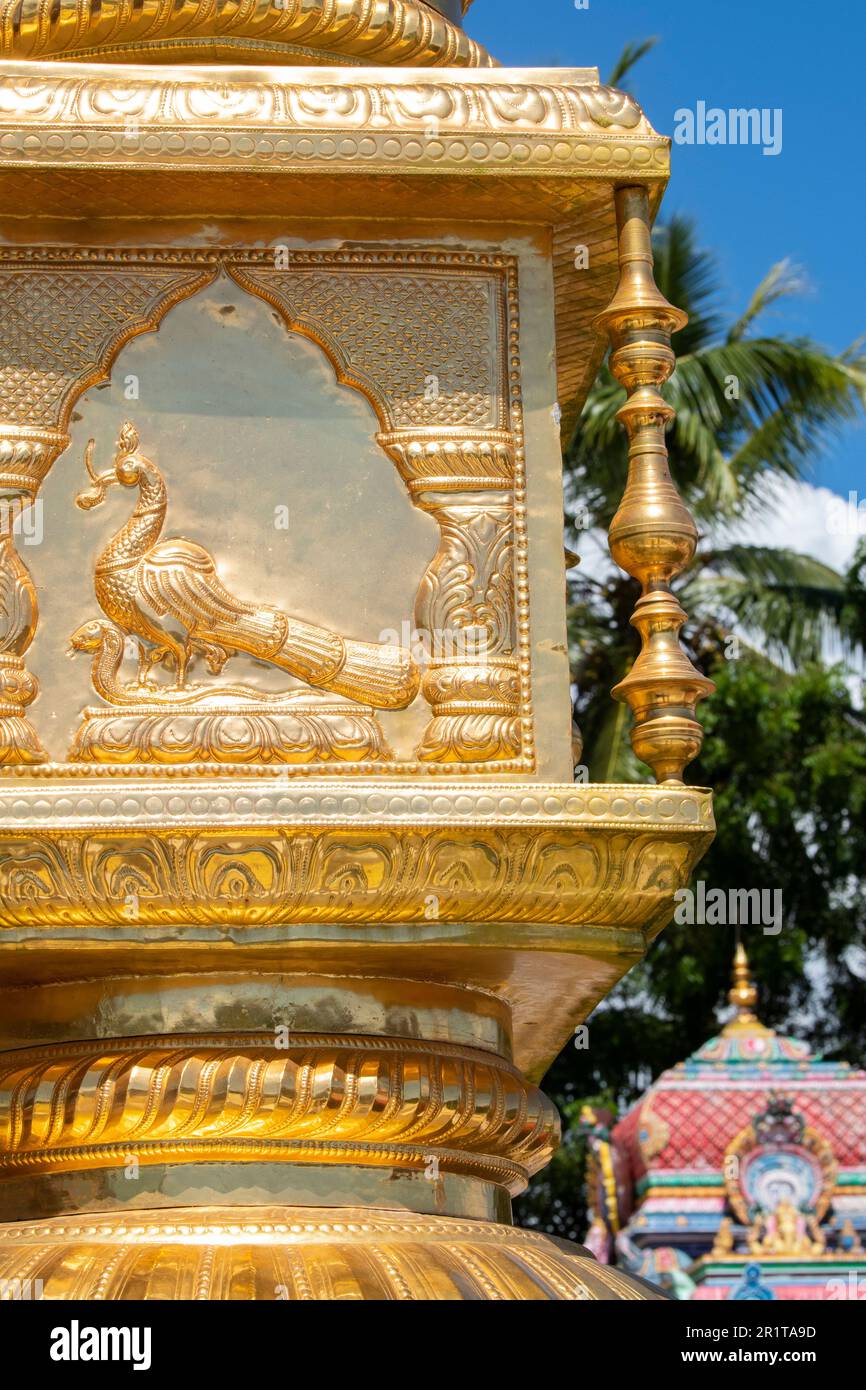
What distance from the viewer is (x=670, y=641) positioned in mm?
4309

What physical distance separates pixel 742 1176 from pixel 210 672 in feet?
33.2

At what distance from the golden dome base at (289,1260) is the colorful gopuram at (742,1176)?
9.38 meters

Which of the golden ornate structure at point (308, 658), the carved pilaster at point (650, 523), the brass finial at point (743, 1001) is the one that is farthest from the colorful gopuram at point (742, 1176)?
the carved pilaster at point (650, 523)

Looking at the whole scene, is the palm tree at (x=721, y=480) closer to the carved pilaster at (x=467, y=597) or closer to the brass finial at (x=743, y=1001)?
the brass finial at (x=743, y=1001)

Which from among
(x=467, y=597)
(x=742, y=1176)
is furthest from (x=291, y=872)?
(x=742, y=1176)

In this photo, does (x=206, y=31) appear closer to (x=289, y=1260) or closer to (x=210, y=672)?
(x=210, y=672)

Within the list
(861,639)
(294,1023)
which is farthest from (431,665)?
(861,639)

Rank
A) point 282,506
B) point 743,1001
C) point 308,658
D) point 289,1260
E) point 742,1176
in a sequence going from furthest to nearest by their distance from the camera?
point 743,1001 < point 742,1176 < point 282,506 < point 308,658 < point 289,1260

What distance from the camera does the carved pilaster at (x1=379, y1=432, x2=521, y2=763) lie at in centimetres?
431

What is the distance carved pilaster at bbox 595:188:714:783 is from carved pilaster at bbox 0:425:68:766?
126 cm

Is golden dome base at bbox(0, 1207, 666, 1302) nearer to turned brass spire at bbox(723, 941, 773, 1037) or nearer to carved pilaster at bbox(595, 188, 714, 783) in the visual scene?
carved pilaster at bbox(595, 188, 714, 783)

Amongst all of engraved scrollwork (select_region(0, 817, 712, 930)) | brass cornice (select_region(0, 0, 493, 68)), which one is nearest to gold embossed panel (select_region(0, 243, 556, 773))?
engraved scrollwork (select_region(0, 817, 712, 930))

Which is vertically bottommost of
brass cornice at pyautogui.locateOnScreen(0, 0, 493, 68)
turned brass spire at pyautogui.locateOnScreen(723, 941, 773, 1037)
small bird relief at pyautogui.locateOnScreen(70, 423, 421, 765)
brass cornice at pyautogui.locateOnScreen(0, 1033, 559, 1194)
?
brass cornice at pyautogui.locateOnScreen(0, 1033, 559, 1194)

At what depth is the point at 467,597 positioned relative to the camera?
14.4 ft
